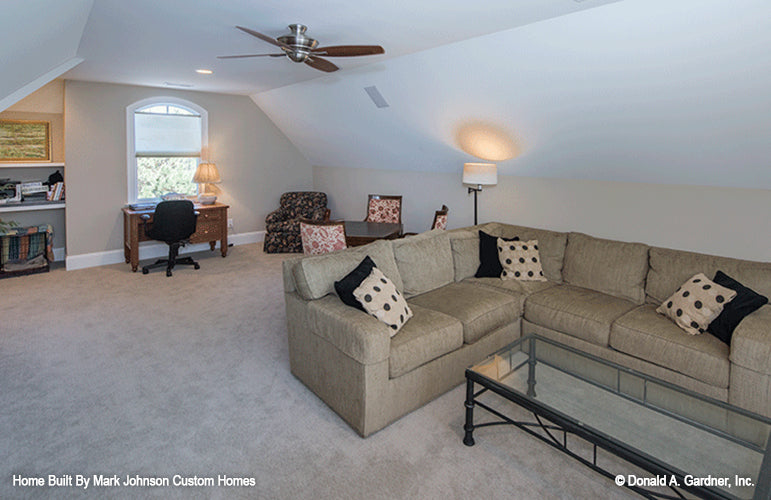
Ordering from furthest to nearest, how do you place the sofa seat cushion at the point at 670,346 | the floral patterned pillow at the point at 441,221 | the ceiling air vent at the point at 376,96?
1. the ceiling air vent at the point at 376,96
2. the floral patterned pillow at the point at 441,221
3. the sofa seat cushion at the point at 670,346

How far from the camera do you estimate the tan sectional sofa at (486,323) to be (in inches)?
102

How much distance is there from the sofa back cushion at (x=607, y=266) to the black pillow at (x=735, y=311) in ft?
1.52

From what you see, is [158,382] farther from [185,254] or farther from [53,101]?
[53,101]

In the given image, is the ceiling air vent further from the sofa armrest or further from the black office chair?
the sofa armrest

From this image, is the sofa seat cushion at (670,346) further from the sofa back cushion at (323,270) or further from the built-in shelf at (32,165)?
the built-in shelf at (32,165)

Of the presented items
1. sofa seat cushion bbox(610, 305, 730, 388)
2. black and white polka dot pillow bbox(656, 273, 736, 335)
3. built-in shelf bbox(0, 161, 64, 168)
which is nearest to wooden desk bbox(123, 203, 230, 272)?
built-in shelf bbox(0, 161, 64, 168)

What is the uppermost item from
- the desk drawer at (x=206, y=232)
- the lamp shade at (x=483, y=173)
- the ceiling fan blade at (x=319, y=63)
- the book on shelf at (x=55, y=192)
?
the ceiling fan blade at (x=319, y=63)

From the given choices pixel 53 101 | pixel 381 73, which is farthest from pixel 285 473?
pixel 53 101

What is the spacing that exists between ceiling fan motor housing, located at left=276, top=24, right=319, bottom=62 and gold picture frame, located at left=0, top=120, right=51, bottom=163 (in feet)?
13.9

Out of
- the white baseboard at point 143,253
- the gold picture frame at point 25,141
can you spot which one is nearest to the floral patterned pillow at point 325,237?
the white baseboard at point 143,253

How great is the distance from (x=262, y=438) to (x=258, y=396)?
466 millimetres

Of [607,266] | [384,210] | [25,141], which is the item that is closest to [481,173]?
[607,266]

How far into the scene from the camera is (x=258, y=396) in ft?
9.83

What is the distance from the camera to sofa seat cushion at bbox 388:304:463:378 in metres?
2.68
